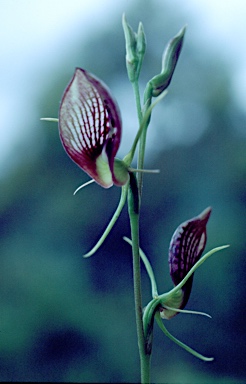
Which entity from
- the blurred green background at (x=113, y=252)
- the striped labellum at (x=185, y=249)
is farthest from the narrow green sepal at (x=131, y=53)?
the blurred green background at (x=113, y=252)

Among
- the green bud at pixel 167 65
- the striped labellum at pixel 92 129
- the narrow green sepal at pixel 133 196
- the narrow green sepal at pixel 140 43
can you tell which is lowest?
the narrow green sepal at pixel 133 196

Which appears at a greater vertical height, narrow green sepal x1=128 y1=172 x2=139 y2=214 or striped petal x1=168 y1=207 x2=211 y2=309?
narrow green sepal x1=128 y1=172 x2=139 y2=214

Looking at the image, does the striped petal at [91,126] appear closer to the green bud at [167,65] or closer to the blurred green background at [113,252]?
the green bud at [167,65]

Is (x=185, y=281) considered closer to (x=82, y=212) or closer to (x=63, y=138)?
(x=63, y=138)

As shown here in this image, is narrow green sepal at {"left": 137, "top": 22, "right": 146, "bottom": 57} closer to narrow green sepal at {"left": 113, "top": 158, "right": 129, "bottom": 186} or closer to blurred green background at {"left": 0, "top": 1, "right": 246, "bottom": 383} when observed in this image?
narrow green sepal at {"left": 113, "top": 158, "right": 129, "bottom": 186}

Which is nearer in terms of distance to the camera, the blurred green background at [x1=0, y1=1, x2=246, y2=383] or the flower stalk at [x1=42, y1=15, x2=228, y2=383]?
the flower stalk at [x1=42, y1=15, x2=228, y2=383]

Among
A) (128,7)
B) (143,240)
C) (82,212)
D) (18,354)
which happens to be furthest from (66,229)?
(128,7)

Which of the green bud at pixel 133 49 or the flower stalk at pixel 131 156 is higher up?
the green bud at pixel 133 49

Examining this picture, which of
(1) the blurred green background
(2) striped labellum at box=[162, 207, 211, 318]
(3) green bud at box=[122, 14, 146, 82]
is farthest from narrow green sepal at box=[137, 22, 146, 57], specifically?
(1) the blurred green background

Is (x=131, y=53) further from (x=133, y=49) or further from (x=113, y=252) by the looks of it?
(x=113, y=252)
